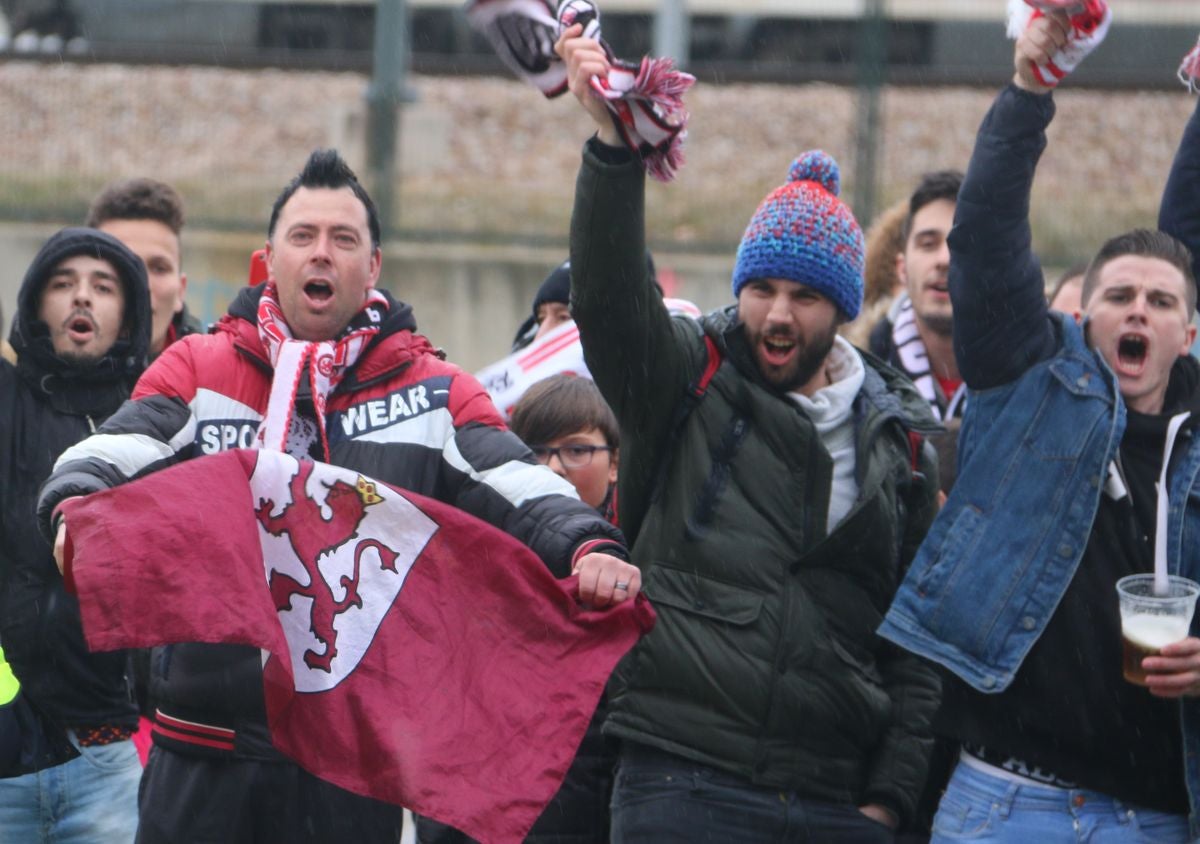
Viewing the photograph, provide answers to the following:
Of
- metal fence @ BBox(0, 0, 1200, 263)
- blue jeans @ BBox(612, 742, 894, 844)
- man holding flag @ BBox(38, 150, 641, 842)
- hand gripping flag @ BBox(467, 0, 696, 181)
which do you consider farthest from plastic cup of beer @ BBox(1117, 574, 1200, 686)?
metal fence @ BBox(0, 0, 1200, 263)

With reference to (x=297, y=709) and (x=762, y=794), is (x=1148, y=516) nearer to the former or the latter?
(x=762, y=794)

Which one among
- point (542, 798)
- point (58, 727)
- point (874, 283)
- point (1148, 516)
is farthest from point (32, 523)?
point (874, 283)

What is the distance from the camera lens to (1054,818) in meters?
4.29

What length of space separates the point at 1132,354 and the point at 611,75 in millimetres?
1488

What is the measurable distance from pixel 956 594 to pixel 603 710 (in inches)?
44.2

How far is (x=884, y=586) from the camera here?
4.60m

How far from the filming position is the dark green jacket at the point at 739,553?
4.33 metres

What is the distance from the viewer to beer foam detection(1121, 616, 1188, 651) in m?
4.11

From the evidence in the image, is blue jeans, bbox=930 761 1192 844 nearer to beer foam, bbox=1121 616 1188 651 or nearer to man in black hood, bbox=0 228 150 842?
beer foam, bbox=1121 616 1188 651

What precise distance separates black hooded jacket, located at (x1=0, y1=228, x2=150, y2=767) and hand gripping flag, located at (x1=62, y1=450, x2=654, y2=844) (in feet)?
4.04

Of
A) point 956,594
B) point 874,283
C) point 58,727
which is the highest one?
point 874,283

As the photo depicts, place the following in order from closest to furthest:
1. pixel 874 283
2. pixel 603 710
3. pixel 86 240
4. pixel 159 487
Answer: pixel 159 487, pixel 603 710, pixel 86 240, pixel 874 283

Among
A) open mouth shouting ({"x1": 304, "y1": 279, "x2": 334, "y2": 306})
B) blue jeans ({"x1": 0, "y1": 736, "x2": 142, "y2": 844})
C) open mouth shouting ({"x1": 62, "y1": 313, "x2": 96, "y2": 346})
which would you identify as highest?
open mouth shouting ({"x1": 304, "y1": 279, "x2": 334, "y2": 306})

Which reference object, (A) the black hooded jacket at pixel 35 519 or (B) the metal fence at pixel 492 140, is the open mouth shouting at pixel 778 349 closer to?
(A) the black hooded jacket at pixel 35 519
